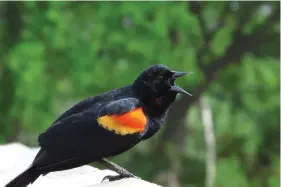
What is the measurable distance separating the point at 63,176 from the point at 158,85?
1.12m

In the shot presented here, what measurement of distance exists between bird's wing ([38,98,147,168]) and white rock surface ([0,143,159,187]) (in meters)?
0.31

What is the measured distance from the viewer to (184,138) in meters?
12.7

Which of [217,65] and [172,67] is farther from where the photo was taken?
[217,65]

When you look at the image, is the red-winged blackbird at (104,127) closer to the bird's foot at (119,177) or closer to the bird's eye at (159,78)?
the bird's eye at (159,78)

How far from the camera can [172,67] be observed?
10078 millimetres

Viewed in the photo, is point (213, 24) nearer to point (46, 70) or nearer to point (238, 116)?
point (238, 116)

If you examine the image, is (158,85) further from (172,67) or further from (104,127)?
(172,67)

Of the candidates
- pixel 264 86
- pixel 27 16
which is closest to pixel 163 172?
pixel 264 86

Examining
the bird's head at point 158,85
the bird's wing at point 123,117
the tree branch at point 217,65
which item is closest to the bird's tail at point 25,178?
the bird's wing at point 123,117

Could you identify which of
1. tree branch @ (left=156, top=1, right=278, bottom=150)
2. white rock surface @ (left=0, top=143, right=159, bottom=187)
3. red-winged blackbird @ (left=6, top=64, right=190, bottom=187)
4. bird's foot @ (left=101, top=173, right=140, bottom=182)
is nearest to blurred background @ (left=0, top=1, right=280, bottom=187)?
tree branch @ (left=156, top=1, right=278, bottom=150)

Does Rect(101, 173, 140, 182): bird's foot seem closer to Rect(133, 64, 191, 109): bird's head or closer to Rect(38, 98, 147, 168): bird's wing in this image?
Rect(38, 98, 147, 168): bird's wing

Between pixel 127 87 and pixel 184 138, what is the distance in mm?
9835

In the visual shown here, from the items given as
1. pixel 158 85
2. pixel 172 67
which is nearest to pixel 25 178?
pixel 158 85

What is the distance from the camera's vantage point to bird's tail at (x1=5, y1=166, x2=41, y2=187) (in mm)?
2727
